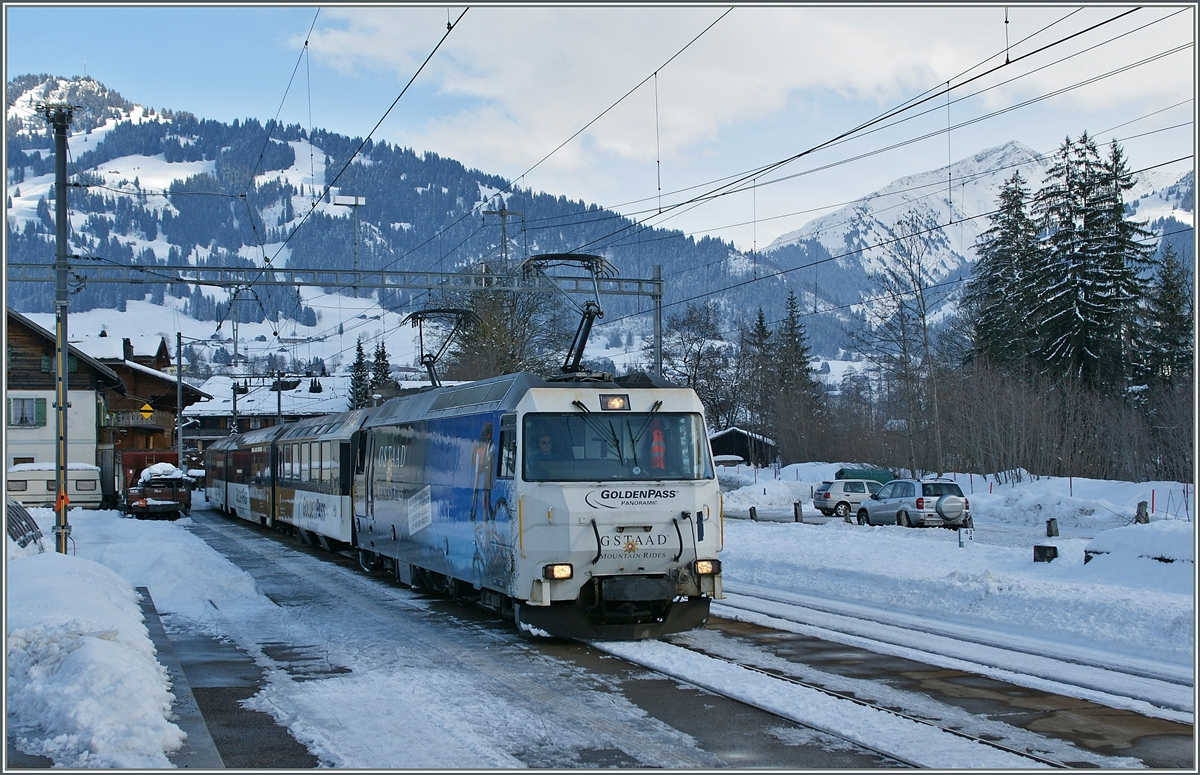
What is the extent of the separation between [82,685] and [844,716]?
5.70m

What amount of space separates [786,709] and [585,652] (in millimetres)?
3493

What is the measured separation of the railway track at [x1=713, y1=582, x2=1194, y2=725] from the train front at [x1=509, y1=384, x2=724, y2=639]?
208 cm

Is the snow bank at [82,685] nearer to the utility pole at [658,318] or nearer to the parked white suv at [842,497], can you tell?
the utility pole at [658,318]

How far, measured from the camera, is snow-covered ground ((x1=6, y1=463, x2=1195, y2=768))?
7.45 metres

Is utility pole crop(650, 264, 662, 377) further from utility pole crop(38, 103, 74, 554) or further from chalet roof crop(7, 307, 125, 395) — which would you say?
chalet roof crop(7, 307, 125, 395)

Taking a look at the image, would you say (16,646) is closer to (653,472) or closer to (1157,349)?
(653,472)

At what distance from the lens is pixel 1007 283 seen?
2296 inches

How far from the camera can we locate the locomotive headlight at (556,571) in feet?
37.2

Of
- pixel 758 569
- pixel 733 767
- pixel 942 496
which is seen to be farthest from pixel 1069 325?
pixel 733 767

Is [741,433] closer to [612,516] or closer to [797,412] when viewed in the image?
[797,412]

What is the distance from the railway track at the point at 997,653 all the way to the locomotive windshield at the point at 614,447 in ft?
8.85

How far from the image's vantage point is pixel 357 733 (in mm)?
7961

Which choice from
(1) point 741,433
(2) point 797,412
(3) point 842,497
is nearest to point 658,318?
(3) point 842,497

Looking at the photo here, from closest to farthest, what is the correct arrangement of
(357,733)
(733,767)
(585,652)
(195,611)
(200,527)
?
(733,767) → (357,733) → (585,652) → (195,611) → (200,527)
